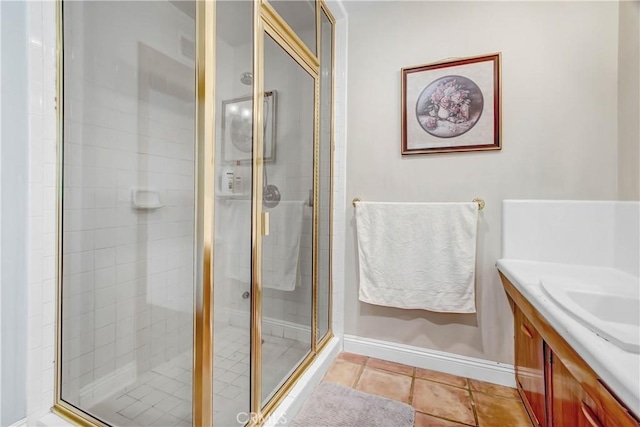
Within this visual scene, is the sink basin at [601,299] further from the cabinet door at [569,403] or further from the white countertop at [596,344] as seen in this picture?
the cabinet door at [569,403]

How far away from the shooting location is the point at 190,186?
3.55ft

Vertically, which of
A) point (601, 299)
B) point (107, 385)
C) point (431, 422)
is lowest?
point (431, 422)

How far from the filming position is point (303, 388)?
1.50 metres

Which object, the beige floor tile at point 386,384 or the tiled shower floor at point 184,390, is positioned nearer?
the tiled shower floor at point 184,390

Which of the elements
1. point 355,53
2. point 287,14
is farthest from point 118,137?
point 355,53

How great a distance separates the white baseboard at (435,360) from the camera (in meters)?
1.68

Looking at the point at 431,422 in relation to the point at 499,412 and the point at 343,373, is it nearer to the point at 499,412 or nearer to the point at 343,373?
the point at 499,412

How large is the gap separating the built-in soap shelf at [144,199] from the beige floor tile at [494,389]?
6.33ft

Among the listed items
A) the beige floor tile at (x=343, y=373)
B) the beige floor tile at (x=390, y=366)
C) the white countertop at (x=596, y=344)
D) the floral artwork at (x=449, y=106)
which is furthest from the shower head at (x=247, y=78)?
the beige floor tile at (x=390, y=366)

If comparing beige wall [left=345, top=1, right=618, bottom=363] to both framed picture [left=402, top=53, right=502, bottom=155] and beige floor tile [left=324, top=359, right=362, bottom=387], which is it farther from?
beige floor tile [left=324, top=359, right=362, bottom=387]

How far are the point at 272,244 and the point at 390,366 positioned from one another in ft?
3.75

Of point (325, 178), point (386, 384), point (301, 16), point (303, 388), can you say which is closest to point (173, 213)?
point (325, 178)

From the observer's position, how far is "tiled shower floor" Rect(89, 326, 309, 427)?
107cm

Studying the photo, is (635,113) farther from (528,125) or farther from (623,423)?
(623,423)
